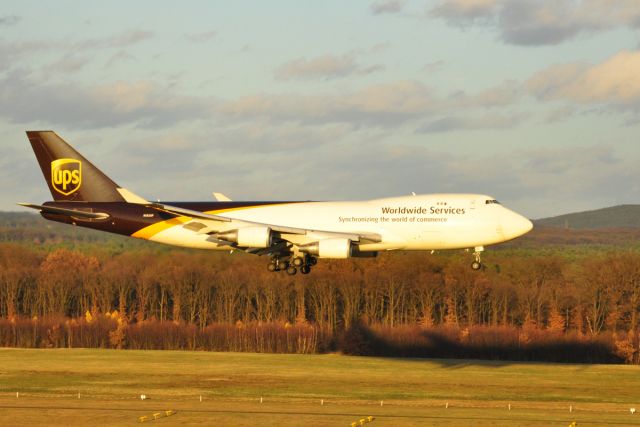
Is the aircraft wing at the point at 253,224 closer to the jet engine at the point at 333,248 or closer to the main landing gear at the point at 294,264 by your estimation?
the jet engine at the point at 333,248

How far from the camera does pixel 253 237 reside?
2938 inches

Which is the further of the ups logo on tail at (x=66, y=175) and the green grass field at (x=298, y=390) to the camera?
the ups logo on tail at (x=66, y=175)

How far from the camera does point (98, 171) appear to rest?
83062 millimetres

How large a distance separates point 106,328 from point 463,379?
52.3 metres

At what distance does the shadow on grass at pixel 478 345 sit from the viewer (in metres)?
130

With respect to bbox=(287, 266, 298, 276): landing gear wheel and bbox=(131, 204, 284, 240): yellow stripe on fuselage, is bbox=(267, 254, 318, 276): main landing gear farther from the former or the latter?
bbox=(131, 204, 284, 240): yellow stripe on fuselage

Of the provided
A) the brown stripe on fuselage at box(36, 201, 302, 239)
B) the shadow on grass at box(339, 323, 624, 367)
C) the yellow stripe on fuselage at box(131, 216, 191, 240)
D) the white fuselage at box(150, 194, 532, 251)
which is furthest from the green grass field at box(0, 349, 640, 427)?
the brown stripe on fuselage at box(36, 201, 302, 239)

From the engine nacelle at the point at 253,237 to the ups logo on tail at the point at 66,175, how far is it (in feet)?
48.6

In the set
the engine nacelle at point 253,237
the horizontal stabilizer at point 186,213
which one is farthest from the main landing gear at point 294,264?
the horizontal stabilizer at point 186,213

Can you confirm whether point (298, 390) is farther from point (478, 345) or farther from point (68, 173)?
point (478, 345)

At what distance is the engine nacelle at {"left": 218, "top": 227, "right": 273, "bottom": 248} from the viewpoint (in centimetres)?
7456

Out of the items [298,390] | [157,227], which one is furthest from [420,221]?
[298,390]

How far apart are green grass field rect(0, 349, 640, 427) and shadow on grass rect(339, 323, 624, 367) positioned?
22.0 ft

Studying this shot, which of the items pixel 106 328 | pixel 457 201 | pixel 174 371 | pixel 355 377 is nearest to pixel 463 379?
pixel 355 377
